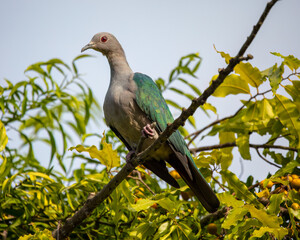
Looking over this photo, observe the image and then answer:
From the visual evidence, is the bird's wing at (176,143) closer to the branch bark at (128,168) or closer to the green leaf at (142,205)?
the branch bark at (128,168)

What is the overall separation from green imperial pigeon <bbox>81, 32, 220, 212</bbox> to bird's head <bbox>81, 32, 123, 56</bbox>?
21.1 inches

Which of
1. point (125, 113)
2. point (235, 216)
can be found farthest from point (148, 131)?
point (235, 216)

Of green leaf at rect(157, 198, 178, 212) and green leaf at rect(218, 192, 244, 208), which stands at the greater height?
green leaf at rect(157, 198, 178, 212)

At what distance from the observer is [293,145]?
3678mm

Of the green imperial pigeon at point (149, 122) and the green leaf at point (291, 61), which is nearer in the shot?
the green leaf at point (291, 61)

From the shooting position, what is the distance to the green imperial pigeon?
3645 mm

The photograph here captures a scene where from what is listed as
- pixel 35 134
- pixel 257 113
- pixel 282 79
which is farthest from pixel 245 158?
pixel 35 134

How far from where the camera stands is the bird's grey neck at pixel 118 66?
424cm

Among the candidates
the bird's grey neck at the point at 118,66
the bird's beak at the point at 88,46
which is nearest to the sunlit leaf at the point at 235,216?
the bird's grey neck at the point at 118,66

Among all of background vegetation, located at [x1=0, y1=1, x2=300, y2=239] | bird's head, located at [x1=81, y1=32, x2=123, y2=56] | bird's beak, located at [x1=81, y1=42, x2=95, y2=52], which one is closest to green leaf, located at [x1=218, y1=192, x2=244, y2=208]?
background vegetation, located at [x1=0, y1=1, x2=300, y2=239]

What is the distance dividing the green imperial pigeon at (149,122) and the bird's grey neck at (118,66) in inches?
0.9

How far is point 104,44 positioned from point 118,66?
402 millimetres

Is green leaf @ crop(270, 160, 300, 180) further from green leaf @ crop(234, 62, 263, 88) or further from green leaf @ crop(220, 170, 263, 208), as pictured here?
green leaf @ crop(234, 62, 263, 88)

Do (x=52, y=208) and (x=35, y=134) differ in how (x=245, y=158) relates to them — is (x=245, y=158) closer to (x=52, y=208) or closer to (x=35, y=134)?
(x=52, y=208)
